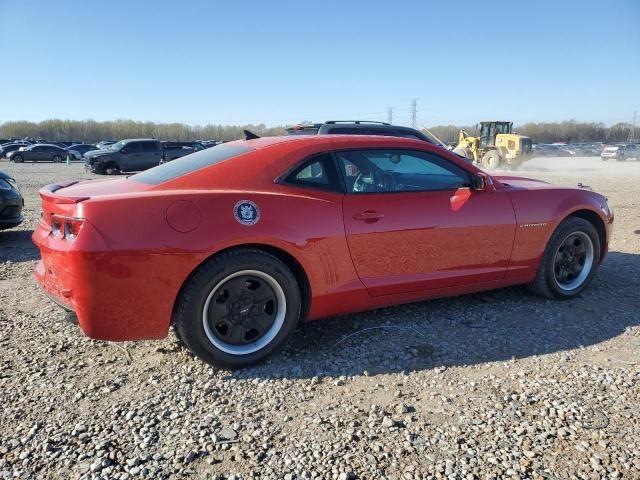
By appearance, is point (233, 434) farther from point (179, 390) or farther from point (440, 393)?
point (440, 393)

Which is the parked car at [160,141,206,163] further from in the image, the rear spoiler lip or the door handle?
the door handle

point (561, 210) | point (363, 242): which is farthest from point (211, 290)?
point (561, 210)

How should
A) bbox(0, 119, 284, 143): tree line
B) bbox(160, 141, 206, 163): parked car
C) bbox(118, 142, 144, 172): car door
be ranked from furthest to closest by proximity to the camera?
bbox(0, 119, 284, 143): tree line
bbox(160, 141, 206, 163): parked car
bbox(118, 142, 144, 172): car door

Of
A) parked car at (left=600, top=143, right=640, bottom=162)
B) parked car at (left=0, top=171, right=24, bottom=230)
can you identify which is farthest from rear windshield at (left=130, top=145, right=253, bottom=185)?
parked car at (left=600, top=143, right=640, bottom=162)

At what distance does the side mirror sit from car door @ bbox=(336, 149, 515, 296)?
0.04 m

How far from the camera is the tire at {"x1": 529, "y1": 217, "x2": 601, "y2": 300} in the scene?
164 inches

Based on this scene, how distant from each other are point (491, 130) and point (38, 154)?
31290mm

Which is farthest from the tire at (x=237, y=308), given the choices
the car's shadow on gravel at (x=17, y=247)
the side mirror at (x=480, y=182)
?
the car's shadow on gravel at (x=17, y=247)

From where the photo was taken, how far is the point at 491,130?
28578mm

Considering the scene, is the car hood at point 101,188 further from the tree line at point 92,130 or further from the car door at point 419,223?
the tree line at point 92,130

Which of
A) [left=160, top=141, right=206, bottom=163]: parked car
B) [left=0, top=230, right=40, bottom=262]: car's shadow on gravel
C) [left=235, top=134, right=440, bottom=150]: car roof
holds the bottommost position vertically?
[left=0, top=230, right=40, bottom=262]: car's shadow on gravel

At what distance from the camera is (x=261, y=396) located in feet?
8.96

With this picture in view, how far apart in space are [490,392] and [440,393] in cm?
29

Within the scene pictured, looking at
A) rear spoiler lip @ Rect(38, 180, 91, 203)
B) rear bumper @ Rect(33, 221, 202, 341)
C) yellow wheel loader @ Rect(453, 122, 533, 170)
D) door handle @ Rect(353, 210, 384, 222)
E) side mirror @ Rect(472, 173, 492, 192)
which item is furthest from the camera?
yellow wheel loader @ Rect(453, 122, 533, 170)
